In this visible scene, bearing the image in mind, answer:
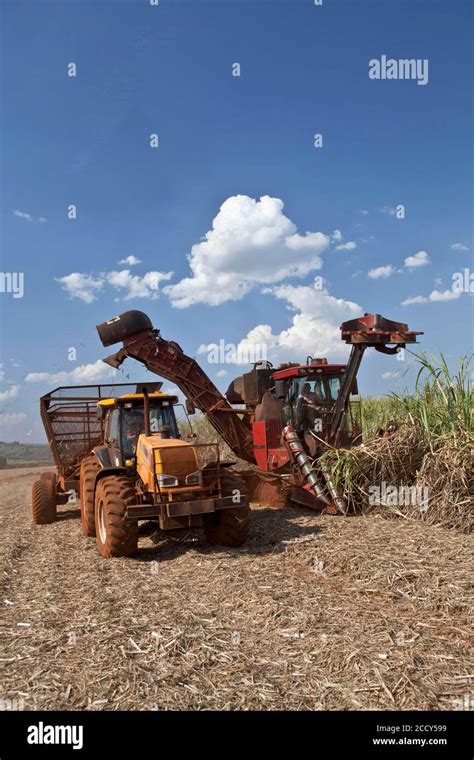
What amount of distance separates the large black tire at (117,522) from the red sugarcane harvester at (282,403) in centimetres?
243

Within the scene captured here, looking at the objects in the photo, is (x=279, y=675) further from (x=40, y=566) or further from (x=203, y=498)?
(x=40, y=566)

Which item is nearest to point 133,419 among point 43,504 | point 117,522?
point 117,522

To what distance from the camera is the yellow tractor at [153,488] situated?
705 centimetres

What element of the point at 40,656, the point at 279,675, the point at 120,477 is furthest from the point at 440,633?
the point at 120,477

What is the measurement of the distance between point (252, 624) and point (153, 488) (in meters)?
2.73

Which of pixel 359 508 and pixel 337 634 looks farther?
pixel 359 508

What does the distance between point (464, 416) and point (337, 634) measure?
511 centimetres

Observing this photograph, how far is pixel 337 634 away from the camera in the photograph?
4457 millimetres

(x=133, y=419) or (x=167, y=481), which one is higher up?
(x=133, y=419)

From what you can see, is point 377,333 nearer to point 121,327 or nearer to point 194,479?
point 194,479

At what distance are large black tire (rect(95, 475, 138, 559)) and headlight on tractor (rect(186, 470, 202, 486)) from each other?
2.31ft

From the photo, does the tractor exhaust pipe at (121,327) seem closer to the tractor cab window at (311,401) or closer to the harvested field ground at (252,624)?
the tractor cab window at (311,401)

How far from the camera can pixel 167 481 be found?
714 centimetres
